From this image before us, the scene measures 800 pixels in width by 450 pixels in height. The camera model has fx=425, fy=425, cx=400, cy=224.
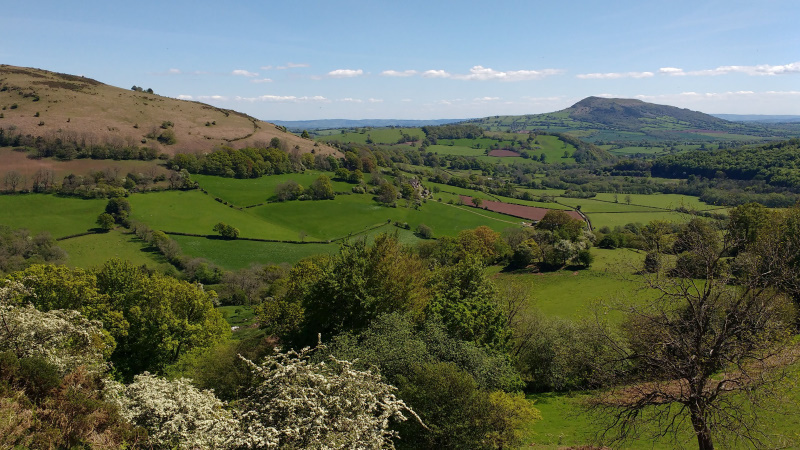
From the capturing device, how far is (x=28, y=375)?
1377 centimetres

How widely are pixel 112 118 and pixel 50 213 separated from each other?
5815 cm

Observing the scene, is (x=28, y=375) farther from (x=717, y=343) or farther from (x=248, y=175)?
(x=248, y=175)

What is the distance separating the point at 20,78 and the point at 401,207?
13373 centimetres

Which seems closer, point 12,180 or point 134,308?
point 134,308

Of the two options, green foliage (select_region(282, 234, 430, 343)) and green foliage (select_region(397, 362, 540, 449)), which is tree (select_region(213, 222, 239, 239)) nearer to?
green foliage (select_region(282, 234, 430, 343))

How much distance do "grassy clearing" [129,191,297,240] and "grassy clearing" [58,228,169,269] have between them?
22.1ft

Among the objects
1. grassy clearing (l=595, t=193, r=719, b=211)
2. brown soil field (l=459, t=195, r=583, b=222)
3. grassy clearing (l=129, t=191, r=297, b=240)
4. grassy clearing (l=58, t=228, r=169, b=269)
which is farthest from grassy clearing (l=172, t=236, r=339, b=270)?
grassy clearing (l=595, t=193, r=719, b=211)

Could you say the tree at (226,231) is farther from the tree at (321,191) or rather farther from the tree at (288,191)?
the tree at (321,191)

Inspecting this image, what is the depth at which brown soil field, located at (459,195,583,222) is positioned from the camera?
109m

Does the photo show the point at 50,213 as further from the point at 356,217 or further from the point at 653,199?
the point at 653,199

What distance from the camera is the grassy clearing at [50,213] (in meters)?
79.7

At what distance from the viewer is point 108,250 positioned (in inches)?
2995

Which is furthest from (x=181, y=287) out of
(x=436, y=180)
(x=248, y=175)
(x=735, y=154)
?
(x=735, y=154)

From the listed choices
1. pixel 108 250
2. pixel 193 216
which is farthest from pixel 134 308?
pixel 193 216
